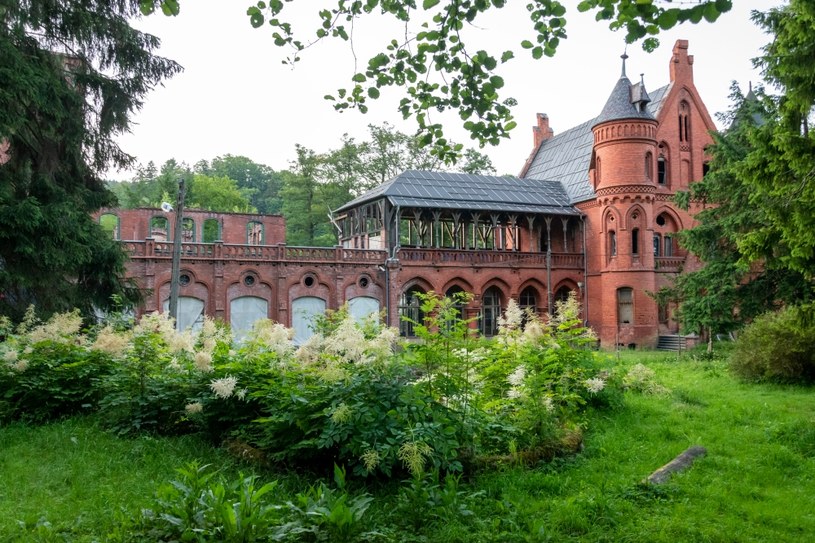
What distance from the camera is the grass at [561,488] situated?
5.05 meters

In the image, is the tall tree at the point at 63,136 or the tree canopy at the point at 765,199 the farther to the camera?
the tall tree at the point at 63,136

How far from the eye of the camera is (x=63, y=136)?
43.6ft

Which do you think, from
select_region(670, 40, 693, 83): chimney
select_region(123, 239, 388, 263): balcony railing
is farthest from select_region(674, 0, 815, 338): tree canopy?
select_region(123, 239, 388, 263): balcony railing

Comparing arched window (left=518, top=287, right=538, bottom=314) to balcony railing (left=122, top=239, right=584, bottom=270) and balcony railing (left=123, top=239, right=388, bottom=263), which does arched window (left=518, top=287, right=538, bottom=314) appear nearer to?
balcony railing (left=122, top=239, right=584, bottom=270)

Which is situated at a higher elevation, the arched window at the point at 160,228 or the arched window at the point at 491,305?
the arched window at the point at 160,228

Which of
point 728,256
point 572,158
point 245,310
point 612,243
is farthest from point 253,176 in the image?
point 728,256

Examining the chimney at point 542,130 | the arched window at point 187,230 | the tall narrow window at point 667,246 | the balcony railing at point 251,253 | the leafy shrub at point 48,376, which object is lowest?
the leafy shrub at point 48,376

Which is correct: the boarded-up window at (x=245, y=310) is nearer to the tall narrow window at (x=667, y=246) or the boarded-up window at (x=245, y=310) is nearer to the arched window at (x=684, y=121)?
the tall narrow window at (x=667, y=246)

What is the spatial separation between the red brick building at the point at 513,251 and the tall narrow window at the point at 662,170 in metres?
0.05

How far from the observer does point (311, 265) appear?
27625mm

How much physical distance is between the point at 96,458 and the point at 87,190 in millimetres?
8747

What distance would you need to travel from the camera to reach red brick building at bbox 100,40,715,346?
26.5 m

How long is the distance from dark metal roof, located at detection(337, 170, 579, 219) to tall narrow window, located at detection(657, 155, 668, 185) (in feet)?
13.0

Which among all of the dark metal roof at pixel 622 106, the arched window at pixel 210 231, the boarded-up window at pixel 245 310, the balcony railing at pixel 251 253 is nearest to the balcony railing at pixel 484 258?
the balcony railing at pixel 251 253
